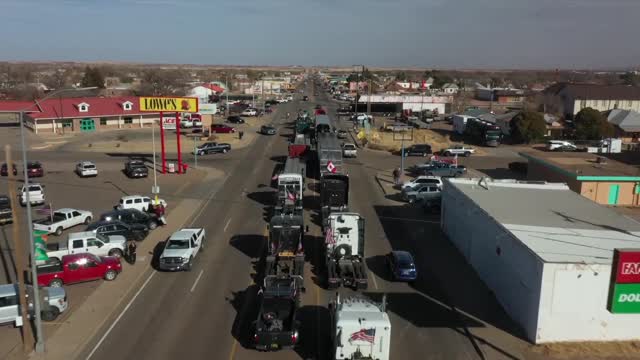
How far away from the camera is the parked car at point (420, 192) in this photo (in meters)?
41.0

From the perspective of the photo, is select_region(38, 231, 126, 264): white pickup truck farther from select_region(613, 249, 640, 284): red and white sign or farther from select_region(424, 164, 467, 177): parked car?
select_region(424, 164, 467, 177): parked car

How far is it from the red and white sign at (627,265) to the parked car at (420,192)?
2339 cm

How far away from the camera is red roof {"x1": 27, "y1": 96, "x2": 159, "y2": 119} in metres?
79.8

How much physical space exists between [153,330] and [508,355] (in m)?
13.2

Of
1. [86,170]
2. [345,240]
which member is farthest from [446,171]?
[86,170]

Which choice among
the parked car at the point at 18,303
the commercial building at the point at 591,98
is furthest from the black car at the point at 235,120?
the parked car at the point at 18,303

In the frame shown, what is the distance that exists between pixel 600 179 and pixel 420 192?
43.7ft

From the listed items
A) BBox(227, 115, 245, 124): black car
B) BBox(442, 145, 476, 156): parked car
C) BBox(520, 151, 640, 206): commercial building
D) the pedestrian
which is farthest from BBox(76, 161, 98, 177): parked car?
BBox(227, 115, 245, 124): black car

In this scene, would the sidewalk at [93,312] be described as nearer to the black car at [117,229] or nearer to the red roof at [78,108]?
the black car at [117,229]

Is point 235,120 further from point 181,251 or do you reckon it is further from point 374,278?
point 374,278

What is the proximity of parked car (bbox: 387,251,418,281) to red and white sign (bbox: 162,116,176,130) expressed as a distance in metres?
58.9

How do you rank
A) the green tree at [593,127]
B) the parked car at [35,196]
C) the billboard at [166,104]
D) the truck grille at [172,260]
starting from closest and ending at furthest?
the truck grille at [172,260] → the parked car at [35,196] → the billboard at [166,104] → the green tree at [593,127]

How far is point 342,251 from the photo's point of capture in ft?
89.3

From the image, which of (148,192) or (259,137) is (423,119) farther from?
(148,192)
